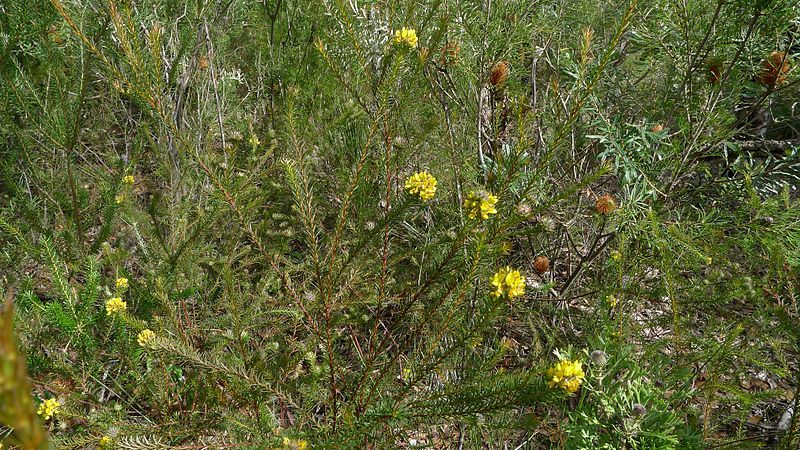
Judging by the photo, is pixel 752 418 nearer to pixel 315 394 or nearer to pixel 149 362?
pixel 315 394

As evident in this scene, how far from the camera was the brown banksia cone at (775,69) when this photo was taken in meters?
2.02

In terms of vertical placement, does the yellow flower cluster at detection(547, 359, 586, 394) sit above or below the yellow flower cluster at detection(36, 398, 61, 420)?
above

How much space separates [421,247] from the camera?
2.08m

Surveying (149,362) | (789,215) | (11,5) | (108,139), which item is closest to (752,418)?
(789,215)

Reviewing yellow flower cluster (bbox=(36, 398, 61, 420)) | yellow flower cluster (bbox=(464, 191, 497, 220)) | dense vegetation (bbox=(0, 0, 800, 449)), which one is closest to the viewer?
yellow flower cluster (bbox=(464, 191, 497, 220))

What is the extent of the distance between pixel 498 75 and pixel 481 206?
39.5 inches

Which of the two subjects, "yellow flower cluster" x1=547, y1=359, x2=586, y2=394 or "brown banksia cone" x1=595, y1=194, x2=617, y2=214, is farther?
"brown banksia cone" x1=595, y1=194, x2=617, y2=214

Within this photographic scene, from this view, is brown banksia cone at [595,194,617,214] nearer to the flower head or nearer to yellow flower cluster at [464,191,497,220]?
yellow flower cluster at [464,191,497,220]

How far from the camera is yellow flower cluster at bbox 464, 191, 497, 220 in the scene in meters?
1.38

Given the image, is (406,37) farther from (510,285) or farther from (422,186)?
(510,285)

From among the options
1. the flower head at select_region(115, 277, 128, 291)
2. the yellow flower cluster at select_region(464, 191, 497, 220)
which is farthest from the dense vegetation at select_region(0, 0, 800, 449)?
the flower head at select_region(115, 277, 128, 291)

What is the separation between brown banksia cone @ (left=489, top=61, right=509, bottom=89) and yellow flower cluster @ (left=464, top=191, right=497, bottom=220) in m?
0.95

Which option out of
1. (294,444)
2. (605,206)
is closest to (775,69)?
(605,206)

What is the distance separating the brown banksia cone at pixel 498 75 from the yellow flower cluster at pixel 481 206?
3.12 feet
